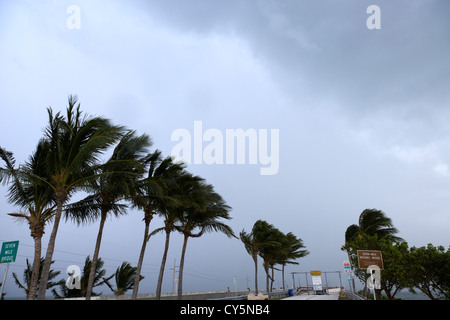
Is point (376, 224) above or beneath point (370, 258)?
above

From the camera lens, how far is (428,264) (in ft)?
57.8

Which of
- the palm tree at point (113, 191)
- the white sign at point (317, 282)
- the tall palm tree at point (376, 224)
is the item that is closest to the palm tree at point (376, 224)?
the tall palm tree at point (376, 224)

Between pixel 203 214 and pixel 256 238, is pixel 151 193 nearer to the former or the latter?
pixel 203 214

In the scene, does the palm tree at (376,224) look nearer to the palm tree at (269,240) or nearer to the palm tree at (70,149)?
the palm tree at (269,240)

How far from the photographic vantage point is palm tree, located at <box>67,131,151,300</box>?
1491 cm

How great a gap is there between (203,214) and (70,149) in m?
12.0

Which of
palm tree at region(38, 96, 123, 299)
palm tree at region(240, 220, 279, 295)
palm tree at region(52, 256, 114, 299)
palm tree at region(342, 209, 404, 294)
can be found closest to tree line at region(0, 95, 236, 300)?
palm tree at region(38, 96, 123, 299)

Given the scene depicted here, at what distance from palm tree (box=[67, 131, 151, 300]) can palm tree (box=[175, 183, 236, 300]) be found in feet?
17.6

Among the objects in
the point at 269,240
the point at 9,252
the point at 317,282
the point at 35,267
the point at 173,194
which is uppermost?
the point at 173,194

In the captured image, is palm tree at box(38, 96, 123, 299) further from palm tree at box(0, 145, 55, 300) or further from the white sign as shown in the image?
the white sign

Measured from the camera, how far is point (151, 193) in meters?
16.8

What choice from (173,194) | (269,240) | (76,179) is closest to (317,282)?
(269,240)
